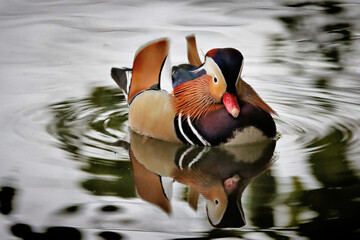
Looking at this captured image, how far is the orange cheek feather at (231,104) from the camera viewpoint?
4.56 metres

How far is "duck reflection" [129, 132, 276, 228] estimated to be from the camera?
378cm

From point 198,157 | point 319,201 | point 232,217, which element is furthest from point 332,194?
point 198,157

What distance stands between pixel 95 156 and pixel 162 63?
90 centimetres

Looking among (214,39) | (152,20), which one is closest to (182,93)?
(214,39)

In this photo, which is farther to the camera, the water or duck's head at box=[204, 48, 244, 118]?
duck's head at box=[204, 48, 244, 118]

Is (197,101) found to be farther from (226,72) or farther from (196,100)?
(226,72)

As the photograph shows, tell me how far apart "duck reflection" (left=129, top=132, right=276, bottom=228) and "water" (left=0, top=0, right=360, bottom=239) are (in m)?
0.02

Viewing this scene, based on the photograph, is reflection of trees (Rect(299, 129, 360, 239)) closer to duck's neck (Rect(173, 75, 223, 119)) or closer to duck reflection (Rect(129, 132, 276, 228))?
duck reflection (Rect(129, 132, 276, 228))

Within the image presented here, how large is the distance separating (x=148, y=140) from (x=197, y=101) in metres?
0.41

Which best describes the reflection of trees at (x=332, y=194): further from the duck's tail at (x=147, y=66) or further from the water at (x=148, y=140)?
the duck's tail at (x=147, y=66)

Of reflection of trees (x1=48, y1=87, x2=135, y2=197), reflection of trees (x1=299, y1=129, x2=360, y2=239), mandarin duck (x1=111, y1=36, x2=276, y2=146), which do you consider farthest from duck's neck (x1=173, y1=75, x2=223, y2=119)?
reflection of trees (x1=299, y1=129, x2=360, y2=239)

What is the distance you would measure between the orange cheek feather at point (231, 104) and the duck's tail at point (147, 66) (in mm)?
530

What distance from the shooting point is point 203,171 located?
429 centimetres

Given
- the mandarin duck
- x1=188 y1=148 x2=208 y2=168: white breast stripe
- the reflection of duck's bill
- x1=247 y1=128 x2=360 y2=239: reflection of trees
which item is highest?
the mandarin duck
